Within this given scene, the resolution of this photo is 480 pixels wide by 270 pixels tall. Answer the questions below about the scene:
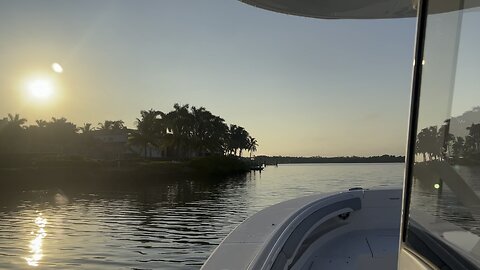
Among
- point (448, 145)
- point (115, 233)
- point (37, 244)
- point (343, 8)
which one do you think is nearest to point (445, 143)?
point (448, 145)

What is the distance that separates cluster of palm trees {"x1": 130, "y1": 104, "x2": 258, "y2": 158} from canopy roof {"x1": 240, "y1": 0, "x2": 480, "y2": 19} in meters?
74.1

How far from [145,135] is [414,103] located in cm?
7525

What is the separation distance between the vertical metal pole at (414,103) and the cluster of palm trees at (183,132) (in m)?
75.0

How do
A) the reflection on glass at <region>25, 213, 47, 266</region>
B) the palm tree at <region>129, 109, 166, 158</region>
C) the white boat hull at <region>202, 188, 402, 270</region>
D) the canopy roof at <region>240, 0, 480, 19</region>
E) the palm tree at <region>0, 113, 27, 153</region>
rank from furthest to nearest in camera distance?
the palm tree at <region>129, 109, 166, 158</region>, the palm tree at <region>0, 113, 27, 153</region>, the reflection on glass at <region>25, 213, 47, 266</region>, the white boat hull at <region>202, 188, 402, 270</region>, the canopy roof at <region>240, 0, 480, 19</region>

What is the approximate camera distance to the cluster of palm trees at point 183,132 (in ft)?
247

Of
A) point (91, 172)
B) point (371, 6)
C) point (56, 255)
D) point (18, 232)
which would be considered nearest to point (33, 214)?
point (18, 232)

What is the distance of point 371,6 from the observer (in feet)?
7.65

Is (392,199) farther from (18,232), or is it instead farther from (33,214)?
(33,214)

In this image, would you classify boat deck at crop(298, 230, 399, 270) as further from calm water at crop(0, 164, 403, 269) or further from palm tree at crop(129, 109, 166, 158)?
palm tree at crop(129, 109, 166, 158)

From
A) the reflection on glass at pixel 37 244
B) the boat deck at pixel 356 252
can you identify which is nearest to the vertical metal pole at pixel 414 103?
the boat deck at pixel 356 252

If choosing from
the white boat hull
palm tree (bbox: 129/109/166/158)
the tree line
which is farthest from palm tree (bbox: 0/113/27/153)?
the white boat hull

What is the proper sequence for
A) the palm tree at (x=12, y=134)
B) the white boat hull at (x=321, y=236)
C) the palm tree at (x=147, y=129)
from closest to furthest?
the white boat hull at (x=321, y=236), the palm tree at (x=12, y=134), the palm tree at (x=147, y=129)

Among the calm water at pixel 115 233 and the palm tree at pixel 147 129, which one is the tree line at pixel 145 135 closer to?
the palm tree at pixel 147 129

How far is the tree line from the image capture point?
66.2m
